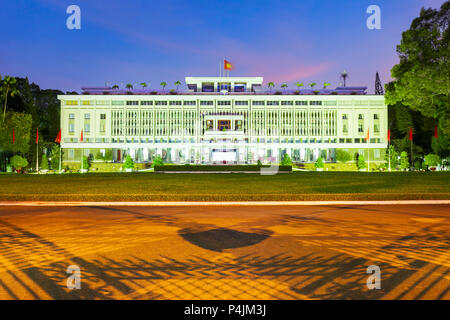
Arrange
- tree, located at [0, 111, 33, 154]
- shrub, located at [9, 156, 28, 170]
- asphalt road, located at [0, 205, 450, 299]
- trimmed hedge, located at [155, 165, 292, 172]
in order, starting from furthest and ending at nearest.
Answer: shrub, located at [9, 156, 28, 170]
tree, located at [0, 111, 33, 154]
trimmed hedge, located at [155, 165, 292, 172]
asphalt road, located at [0, 205, 450, 299]

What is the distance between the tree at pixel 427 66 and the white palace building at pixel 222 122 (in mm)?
52684

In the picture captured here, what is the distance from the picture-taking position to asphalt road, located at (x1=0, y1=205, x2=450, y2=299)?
4414mm

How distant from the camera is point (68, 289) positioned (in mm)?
4453

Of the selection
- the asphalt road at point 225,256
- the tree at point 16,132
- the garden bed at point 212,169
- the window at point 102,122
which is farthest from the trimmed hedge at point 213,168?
the window at point 102,122

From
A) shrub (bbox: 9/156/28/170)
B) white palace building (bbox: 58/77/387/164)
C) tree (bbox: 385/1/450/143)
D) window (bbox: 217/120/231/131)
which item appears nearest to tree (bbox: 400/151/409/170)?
tree (bbox: 385/1/450/143)

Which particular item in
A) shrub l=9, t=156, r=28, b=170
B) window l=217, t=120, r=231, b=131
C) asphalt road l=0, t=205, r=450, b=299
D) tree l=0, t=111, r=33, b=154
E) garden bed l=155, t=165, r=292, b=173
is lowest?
asphalt road l=0, t=205, r=450, b=299

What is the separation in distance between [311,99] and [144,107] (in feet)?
134

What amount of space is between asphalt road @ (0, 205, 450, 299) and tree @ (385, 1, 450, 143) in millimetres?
20191

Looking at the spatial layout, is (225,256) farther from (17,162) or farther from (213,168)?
(17,162)

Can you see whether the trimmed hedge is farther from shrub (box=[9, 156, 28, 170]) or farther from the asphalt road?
the asphalt road

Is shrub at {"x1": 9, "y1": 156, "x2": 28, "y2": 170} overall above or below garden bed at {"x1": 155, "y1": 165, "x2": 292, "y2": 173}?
above

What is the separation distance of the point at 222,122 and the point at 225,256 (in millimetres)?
76544

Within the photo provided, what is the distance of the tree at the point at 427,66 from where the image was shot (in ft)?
85.0

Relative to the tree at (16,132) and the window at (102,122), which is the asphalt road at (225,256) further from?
the window at (102,122)
